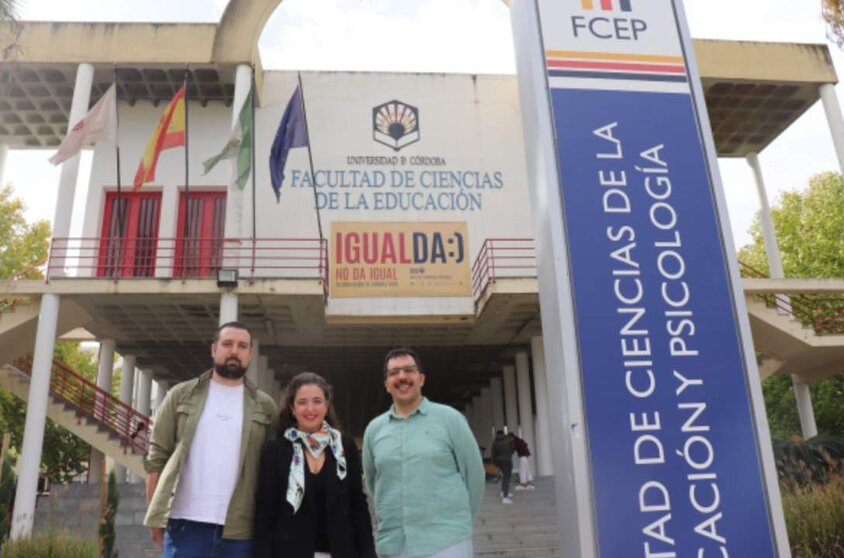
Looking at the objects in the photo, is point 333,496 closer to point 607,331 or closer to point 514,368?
point 607,331

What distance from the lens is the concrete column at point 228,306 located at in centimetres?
1265

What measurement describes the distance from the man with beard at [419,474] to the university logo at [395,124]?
13.0 meters

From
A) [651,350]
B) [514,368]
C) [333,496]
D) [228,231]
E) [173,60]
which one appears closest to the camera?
[333,496]

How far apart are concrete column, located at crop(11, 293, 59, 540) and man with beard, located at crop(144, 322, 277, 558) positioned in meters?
9.96

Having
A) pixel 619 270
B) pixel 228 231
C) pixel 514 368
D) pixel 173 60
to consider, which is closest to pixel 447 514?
pixel 619 270

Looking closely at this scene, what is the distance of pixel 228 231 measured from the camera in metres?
13.5

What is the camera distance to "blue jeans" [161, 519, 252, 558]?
129 inches

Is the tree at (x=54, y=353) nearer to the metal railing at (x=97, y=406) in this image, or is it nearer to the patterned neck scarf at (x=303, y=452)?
the metal railing at (x=97, y=406)

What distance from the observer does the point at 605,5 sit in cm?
420

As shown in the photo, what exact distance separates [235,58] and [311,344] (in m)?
7.41

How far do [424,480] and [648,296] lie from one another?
62.4 inches

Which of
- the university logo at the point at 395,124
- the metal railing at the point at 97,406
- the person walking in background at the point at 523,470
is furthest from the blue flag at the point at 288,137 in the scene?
the person walking in background at the point at 523,470

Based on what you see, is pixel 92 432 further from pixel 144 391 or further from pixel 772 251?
pixel 772 251

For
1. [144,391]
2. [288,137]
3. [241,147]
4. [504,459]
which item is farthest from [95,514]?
[144,391]
